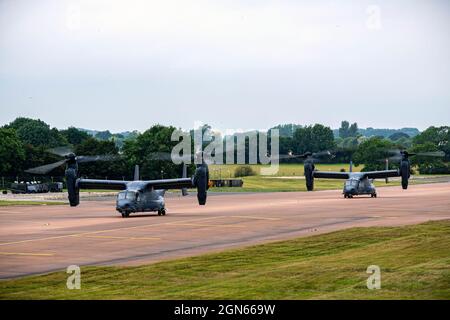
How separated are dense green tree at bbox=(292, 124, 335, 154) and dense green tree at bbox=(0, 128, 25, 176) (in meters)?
50.3

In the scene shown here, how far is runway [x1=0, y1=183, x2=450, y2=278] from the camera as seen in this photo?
131 ft

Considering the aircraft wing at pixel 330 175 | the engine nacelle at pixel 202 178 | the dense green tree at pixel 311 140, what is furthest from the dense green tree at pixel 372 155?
the engine nacelle at pixel 202 178

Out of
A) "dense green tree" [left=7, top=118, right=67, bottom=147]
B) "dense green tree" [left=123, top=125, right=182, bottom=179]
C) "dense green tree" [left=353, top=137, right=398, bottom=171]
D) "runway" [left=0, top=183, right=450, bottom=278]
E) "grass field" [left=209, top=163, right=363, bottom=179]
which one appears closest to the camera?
"runway" [left=0, top=183, right=450, bottom=278]

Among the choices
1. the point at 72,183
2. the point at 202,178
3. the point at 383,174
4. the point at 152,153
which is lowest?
the point at 72,183

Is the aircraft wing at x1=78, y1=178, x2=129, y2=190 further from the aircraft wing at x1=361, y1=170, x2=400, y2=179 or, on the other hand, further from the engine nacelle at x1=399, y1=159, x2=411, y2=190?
the aircraft wing at x1=361, y1=170, x2=400, y2=179

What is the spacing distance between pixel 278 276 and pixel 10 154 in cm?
12229

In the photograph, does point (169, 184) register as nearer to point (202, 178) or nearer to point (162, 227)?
point (202, 178)

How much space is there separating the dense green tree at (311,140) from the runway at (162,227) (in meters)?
58.4

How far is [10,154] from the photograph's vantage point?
474 feet

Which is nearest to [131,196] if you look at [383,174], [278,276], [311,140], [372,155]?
[383,174]

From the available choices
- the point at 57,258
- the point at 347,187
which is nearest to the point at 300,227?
the point at 57,258

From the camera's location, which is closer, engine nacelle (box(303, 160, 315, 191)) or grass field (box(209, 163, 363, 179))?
engine nacelle (box(303, 160, 315, 191))

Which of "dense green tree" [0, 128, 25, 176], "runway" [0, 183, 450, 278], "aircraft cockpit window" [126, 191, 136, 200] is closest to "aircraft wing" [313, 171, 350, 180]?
"runway" [0, 183, 450, 278]

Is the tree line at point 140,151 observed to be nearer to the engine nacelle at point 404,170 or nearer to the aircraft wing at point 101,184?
the engine nacelle at point 404,170
